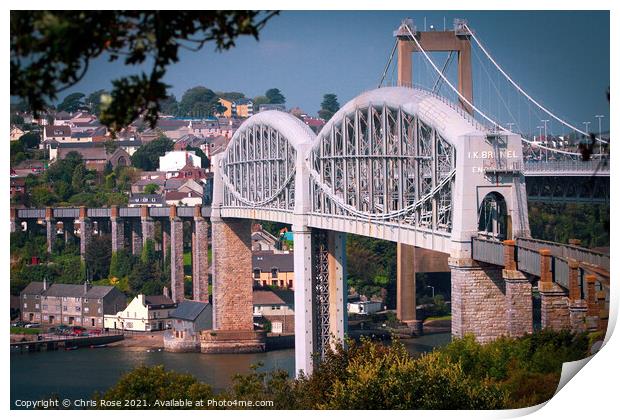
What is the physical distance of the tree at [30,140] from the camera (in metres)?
39.4

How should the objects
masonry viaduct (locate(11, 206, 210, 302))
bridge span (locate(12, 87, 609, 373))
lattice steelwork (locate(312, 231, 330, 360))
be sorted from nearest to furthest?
1. bridge span (locate(12, 87, 609, 373))
2. lattice steelwork (locate(312, 231, 330, 360))
3. masonry viaduct (locate(11, 206, 210, 302))

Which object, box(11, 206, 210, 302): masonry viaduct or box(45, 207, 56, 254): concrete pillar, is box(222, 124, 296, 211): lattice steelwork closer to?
box(11, 206, 210, 302): masonry viaduct

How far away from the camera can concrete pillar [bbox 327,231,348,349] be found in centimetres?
2820

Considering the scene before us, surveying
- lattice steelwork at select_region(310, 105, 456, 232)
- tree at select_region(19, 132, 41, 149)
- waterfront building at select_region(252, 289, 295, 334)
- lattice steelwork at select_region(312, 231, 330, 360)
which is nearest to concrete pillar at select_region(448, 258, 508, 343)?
lattice steelwork at select_region(310, 105, 456, 232)

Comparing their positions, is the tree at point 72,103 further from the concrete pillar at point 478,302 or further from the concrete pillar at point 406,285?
the concrete pillar at point 478,302

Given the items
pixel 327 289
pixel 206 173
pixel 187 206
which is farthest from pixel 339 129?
pixel 206 173

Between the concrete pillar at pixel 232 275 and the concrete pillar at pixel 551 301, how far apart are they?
67.9 feet

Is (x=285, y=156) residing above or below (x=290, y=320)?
above

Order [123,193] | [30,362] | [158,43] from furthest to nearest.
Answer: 1. [123,193]
2. [30,362]
3. [158,43]

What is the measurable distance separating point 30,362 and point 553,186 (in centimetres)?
1102

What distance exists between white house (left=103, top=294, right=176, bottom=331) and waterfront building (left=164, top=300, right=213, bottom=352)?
2.51 ft

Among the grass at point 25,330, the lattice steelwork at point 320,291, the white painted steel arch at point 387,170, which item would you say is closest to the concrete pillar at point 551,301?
the white painted steel arch at point 387,170

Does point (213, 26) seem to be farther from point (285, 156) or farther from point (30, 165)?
point (30, 165)

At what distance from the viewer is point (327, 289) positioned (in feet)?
93.8
